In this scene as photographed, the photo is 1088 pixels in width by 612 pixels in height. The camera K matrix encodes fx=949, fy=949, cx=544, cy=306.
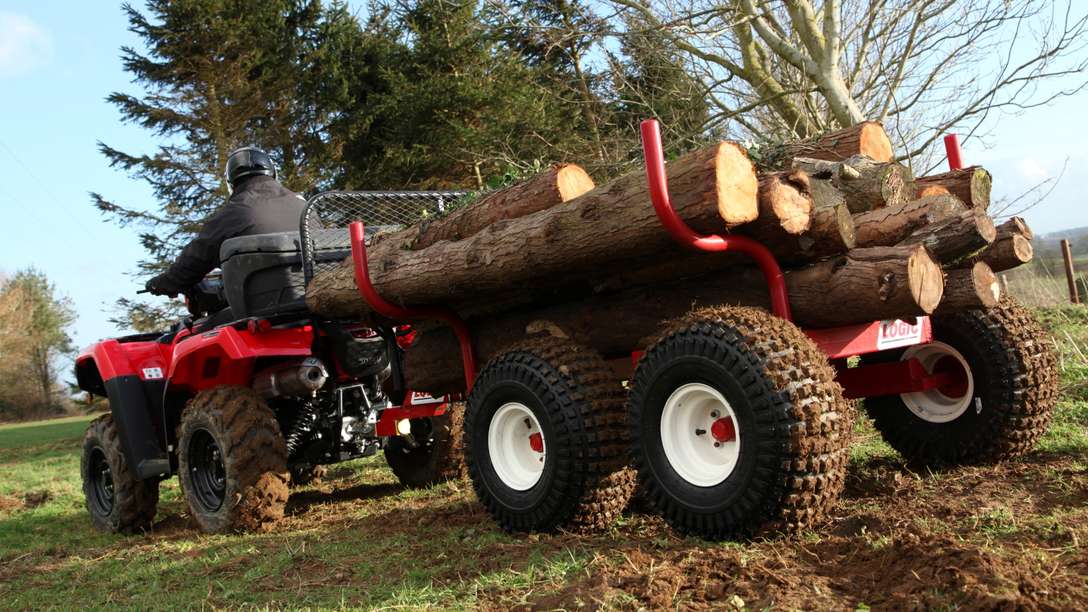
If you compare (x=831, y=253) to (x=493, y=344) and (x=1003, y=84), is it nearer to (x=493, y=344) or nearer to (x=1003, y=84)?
(x=493, y=344)

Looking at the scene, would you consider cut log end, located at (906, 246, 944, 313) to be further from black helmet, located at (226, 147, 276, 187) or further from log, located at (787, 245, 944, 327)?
black helmet, located at (226, 147, 276, 187)

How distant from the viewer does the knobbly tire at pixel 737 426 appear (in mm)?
3404

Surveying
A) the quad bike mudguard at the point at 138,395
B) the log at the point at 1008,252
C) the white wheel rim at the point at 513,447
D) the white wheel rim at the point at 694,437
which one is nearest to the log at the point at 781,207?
the white wheel rim at the point at 694,437

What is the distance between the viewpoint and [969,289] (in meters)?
3.96

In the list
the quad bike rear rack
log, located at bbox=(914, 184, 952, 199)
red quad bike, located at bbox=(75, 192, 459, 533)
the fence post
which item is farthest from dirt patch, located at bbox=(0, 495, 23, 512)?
the fence post

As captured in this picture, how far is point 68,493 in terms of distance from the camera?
31.7 feet

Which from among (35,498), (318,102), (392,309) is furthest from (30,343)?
(392,309)

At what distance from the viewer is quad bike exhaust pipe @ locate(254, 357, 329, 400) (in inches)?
227

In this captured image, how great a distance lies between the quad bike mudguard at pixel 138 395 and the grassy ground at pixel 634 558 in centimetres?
53

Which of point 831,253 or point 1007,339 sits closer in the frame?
point 831,253

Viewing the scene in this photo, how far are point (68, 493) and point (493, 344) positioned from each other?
6.58 meters

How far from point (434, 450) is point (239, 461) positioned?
1.67 m

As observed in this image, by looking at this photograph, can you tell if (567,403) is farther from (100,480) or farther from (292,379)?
(100,480)

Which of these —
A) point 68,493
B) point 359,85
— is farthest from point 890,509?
point 359,85
